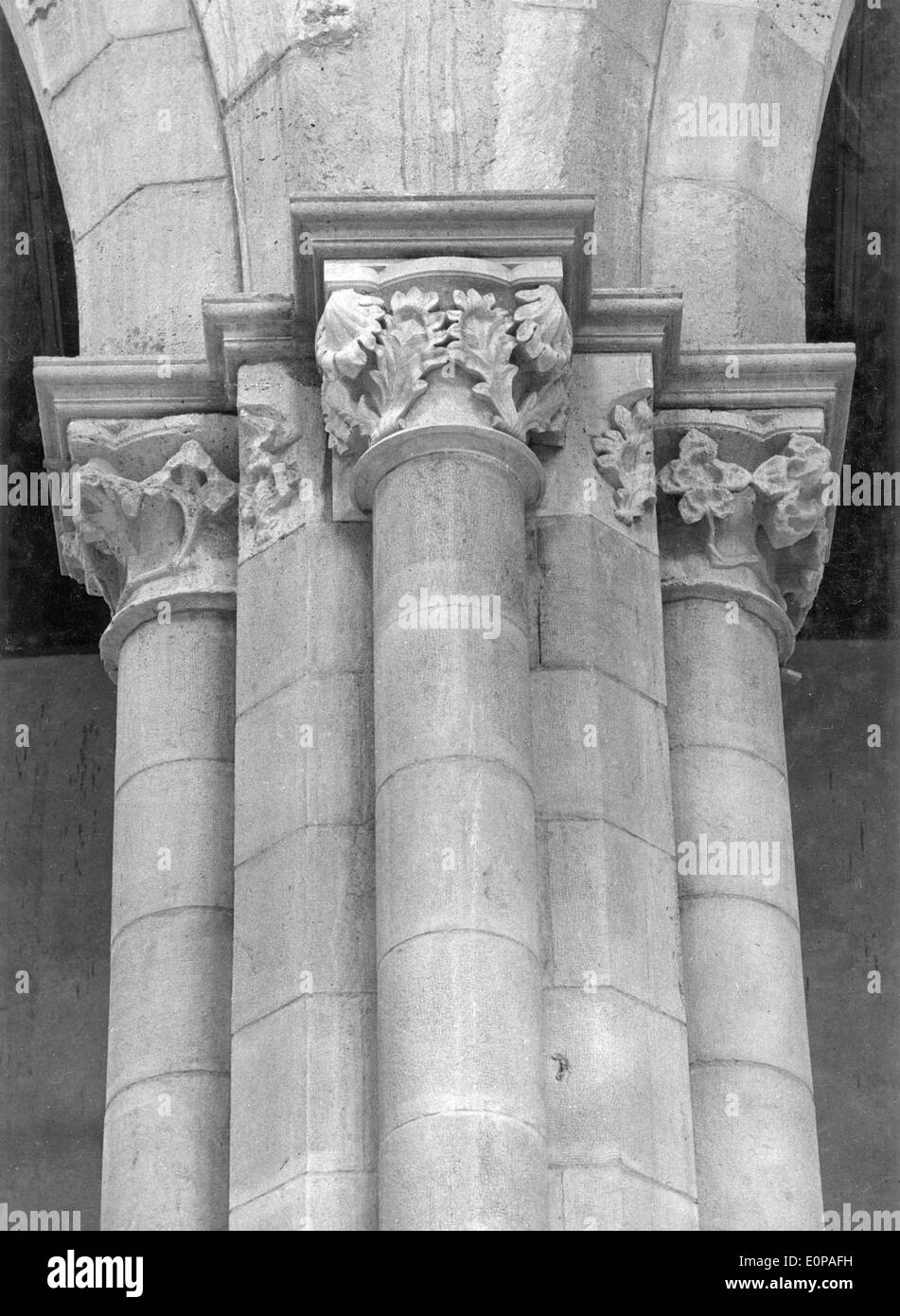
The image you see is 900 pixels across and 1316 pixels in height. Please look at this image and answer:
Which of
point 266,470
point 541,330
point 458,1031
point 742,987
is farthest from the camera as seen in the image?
point 266,470

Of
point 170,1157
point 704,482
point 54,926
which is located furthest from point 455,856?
point 54,926

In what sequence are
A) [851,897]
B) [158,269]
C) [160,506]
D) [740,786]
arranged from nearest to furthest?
[740,786]
[160,506]
[158,269]
[851,897]

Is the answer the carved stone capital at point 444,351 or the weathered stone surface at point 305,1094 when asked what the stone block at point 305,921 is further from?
the carved stone capital at point 444,351

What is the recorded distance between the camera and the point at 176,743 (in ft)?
31.2

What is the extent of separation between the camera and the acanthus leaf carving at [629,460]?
9.55m

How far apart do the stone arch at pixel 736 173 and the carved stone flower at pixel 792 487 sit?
21.0 inches

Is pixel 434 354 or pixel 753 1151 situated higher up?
pixel 434 354

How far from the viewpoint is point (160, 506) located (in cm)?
980

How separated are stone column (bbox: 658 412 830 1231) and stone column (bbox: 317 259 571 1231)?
701 millimetres

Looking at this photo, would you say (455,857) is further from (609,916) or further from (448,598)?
(448,598)

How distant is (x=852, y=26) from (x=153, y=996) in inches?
260

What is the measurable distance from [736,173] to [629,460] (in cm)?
136

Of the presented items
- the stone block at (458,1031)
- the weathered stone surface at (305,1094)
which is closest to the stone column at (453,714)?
the stone block at (458,1031)

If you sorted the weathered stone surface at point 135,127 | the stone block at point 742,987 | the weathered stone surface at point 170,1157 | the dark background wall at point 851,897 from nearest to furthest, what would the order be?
1. the weathered stone surface at point 170,1157
2. the stone block at point 742,987
3. the weathered stone surface at point 135,127
4. the dark background wall at point 851,897
